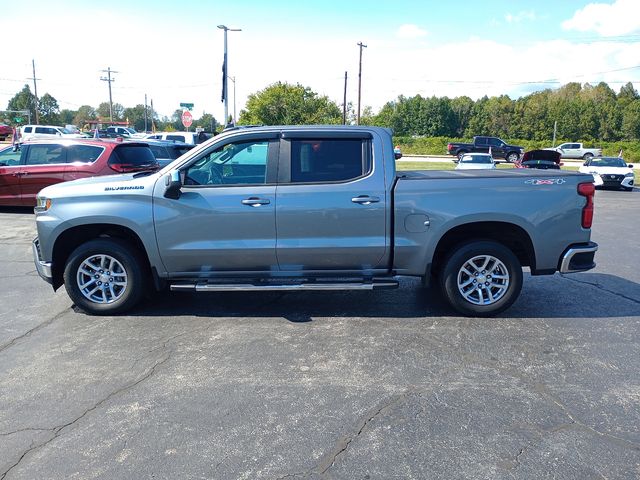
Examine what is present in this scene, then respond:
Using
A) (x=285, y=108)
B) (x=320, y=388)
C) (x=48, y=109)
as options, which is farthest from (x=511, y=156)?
(x=48, y=109)

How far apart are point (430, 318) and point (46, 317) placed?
4089 millimetres

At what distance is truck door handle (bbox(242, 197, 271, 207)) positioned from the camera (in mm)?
Answer: 5234

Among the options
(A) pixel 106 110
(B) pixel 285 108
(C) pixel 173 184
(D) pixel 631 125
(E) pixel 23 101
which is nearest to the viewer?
(C) pixel 173 184

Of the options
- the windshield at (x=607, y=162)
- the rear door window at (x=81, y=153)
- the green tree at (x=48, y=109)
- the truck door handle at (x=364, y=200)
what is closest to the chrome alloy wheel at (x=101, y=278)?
the truck door handle at (x=364, y=200)

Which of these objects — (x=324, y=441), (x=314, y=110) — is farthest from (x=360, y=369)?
(x=314, y=110)

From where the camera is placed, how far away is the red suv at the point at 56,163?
11789 mm

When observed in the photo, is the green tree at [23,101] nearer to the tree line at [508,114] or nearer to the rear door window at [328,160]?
the tree line at [508,114]

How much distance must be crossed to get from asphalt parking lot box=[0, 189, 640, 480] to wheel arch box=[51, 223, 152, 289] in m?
0.52

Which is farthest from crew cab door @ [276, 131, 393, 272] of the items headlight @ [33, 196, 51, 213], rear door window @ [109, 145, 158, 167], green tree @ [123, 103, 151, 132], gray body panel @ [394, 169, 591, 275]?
green tree @ [123, 103, 151, 132]

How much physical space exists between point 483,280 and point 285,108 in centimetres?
4283

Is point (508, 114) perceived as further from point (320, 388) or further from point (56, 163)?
point (320, 388)

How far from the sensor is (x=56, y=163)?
39.3 feet

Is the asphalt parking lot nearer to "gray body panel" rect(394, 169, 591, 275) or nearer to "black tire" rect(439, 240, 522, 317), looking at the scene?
"black tire" rect(439, 240, 522, 317)

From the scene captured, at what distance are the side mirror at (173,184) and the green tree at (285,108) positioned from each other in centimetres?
4012
